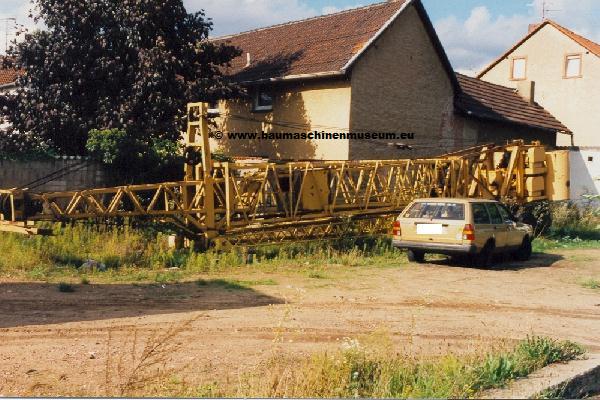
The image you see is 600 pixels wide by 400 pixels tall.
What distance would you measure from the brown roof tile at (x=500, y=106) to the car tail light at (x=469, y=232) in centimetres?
1316

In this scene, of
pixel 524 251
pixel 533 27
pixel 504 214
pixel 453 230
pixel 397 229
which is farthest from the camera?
pixel 533 27

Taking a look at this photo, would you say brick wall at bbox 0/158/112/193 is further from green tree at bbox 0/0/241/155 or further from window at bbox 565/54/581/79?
window at bbox 565/54/581/79

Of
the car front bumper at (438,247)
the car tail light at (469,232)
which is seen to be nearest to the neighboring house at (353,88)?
the car front bumper at (438,247)

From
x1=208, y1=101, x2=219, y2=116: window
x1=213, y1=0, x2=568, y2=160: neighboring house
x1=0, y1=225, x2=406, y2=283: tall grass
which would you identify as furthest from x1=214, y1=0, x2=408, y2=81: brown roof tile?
x1=0, y1=225, x2=406, y2=283: tall grass

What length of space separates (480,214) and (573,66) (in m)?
22.4

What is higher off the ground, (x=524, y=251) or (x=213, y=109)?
(x=213, y=109)

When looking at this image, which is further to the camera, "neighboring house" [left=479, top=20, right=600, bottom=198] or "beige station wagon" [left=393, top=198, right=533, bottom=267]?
"neighboring house" [left=479, top=20, right=600, bottom=198]

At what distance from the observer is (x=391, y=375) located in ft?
19.1

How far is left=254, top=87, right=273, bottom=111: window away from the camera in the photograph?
24.2 meters

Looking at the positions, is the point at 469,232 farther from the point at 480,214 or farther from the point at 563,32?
the point at 563,32

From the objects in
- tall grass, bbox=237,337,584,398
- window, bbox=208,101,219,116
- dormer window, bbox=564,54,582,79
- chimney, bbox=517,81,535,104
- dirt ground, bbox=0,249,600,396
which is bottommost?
dirt ground, bbox=0,249,600,396

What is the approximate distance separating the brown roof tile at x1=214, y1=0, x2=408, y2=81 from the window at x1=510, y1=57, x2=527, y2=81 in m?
14.5

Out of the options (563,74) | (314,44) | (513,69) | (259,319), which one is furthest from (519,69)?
(259,319)

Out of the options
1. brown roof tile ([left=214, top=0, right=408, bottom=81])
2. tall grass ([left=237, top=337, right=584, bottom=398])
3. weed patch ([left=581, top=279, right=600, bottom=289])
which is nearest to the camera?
tall grass ([left=237, top=337, right=584, bottom=398])
